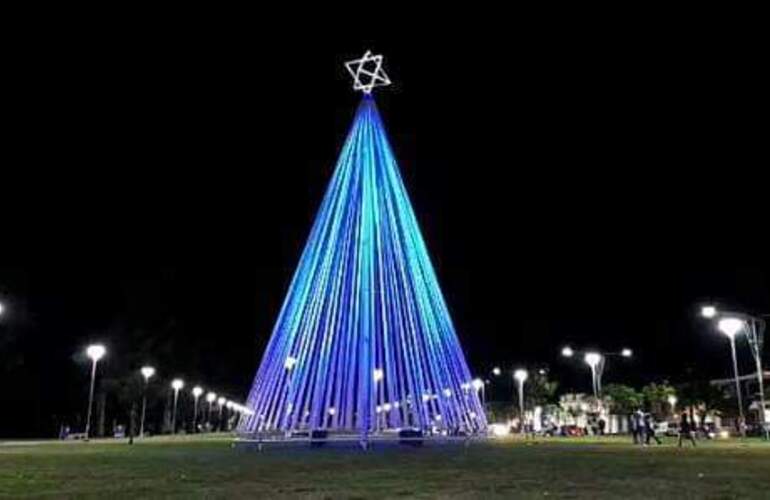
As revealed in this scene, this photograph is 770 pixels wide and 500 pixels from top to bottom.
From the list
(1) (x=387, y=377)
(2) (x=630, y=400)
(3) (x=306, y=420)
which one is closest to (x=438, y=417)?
(1) (x=387, y=377)

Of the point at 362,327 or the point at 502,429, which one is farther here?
the point at 502,429

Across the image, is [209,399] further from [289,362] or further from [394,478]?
[394,478]

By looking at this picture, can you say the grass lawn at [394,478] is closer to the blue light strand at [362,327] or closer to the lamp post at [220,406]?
the blue light strand at [362,327]

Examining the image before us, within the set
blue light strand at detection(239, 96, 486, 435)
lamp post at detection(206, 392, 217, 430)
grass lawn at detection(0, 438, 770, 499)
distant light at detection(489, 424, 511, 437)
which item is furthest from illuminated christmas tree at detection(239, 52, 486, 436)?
lamp post at detection(206, 392, 217, 430)

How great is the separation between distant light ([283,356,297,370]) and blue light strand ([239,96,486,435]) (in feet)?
0.42

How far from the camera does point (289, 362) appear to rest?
30.4 m

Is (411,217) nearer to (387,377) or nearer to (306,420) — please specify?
(387,377)

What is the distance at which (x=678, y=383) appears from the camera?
84500 mm

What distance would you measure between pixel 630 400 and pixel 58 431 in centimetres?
4648

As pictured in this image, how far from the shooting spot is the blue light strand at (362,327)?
2953cm

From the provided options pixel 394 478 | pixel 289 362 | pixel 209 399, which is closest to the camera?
pixel 394 478

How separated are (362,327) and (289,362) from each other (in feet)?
10.2

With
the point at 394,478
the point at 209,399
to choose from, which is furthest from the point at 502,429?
the point at 394,478

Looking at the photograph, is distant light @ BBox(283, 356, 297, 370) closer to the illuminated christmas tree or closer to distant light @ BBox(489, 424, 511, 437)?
the illuminated christmas tree
